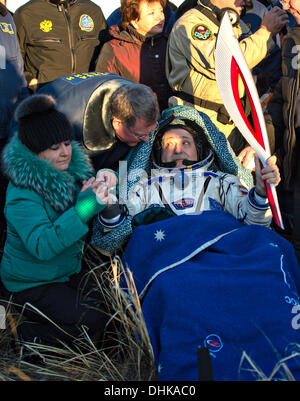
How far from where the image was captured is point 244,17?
4.10 metres

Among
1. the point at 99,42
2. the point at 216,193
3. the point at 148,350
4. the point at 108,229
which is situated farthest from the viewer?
the point at 99,42

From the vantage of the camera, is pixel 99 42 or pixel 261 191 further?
pixel 99 42

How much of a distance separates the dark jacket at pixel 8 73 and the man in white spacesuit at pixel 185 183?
1.11m

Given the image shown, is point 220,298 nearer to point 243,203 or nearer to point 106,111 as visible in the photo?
point 243,203

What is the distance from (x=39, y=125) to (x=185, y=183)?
103 cm

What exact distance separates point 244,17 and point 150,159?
167 centimetres

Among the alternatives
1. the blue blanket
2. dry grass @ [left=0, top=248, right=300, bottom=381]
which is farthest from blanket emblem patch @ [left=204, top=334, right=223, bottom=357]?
dry grass @ [left=0, top=248, right=300, bottom=381]

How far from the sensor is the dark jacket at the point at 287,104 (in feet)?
11.3

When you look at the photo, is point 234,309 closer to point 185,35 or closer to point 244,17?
point 185,35

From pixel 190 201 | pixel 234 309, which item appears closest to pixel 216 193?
pixel 190 201

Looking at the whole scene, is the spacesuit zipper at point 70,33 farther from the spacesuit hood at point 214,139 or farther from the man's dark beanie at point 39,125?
the man's dark beanie at point 39,125

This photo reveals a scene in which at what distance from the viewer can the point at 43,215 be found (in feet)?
8.05
